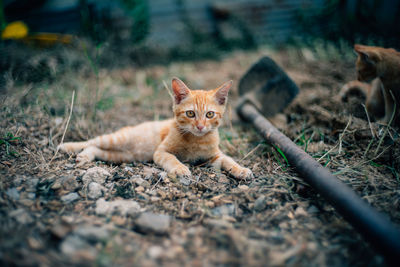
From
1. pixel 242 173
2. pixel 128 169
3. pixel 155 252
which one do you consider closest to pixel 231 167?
pixel 242 173

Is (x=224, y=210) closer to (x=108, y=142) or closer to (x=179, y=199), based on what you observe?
(x=179, y=199)

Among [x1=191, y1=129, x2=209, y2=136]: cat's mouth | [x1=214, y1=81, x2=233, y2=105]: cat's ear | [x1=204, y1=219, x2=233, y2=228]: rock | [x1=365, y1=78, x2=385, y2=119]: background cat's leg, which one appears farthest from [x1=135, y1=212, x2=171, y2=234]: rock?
[x1=365, y1=78, x2=385, y2=119]: background cat's leg

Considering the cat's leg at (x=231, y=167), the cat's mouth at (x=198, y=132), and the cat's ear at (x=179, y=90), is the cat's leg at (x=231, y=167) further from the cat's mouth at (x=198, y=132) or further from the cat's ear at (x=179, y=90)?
the cat's ear at (x=179, y=90)

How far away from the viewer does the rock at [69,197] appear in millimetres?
1740

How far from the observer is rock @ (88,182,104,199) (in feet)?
5.97

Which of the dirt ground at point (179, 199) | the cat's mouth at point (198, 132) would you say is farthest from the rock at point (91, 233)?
the cat's mouth at point (198, 132)

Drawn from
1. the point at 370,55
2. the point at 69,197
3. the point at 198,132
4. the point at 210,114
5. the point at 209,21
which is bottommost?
the point at 69,197

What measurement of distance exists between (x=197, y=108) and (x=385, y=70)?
2.20 meters

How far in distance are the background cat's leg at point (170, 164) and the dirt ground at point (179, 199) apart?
0.36 ft

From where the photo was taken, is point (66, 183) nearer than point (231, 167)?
Yes

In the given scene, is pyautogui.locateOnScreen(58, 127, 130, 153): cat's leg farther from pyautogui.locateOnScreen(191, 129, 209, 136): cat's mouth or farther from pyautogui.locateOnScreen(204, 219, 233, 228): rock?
pyautogui.locateOnScreen(204, 219, 233, 228): rock

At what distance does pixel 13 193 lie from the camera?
66.4 inches

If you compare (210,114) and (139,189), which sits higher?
(210,114)

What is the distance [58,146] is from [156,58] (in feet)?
13.7
